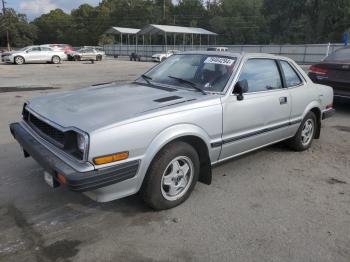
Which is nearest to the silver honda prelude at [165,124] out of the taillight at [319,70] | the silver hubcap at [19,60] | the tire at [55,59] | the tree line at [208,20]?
the taillight at [319,70]

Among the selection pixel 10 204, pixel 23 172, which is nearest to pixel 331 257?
pixel 10 204

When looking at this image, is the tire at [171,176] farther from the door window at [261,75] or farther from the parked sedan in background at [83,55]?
the parked sedan in background at [83,55]

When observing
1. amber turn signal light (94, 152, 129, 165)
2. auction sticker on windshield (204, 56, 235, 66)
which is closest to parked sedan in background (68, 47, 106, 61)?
auction sticker on windshield (204, 56, 235, 66)

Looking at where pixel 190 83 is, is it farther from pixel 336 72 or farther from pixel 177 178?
pixel 336 72

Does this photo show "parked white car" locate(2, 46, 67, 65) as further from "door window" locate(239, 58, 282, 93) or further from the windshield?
"door window" locate(239, 58, 282, 93)

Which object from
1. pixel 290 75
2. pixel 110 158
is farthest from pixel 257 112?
pixel 110 158

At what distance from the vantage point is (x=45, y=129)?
3.57 m

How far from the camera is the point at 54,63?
99.2 ft

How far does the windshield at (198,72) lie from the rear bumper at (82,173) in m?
1.48

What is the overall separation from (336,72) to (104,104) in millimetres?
6554

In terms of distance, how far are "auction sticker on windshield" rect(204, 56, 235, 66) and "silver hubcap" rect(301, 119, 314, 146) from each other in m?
1.86

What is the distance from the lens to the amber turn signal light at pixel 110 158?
297 cm

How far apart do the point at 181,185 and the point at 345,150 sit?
3330mm

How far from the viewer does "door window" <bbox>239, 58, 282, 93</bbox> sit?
14.4ft
